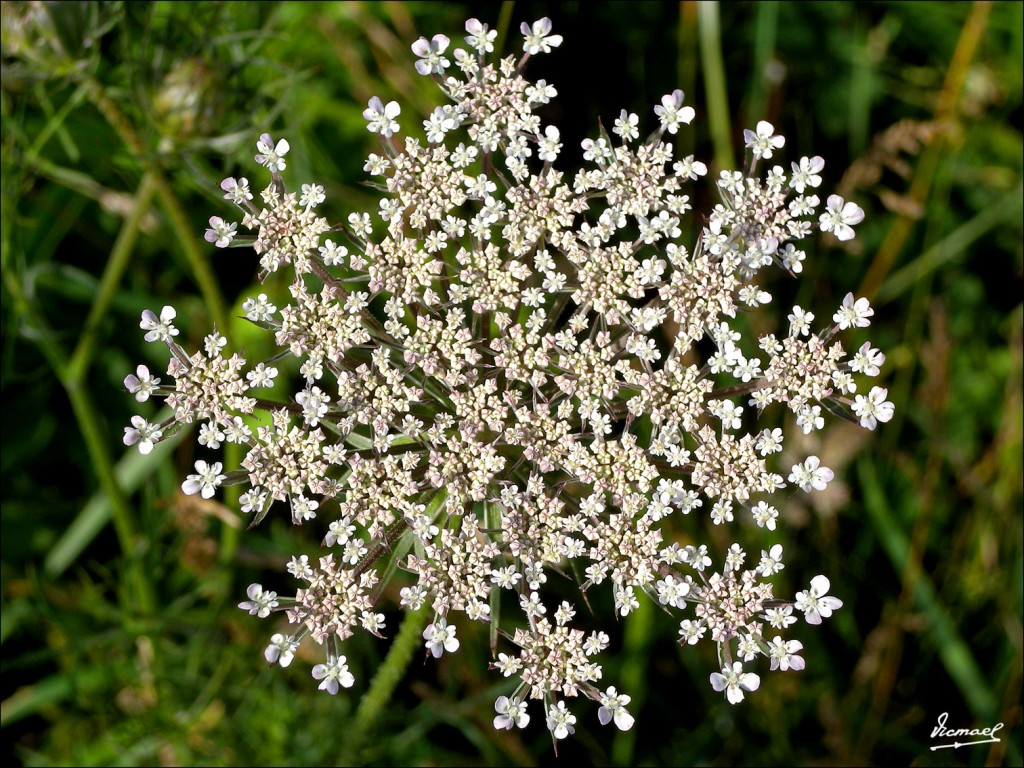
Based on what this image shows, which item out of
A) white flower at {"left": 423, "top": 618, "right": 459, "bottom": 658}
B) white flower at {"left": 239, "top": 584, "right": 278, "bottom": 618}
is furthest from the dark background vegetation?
white flower at {"left": 239, "top": 584, "right": 278, "bottom": 618}

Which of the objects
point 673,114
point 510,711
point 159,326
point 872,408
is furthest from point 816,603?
point 159,326

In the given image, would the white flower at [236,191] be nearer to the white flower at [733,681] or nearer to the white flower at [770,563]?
the white flower at [770,563]

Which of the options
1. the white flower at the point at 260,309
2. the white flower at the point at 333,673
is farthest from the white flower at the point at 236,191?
the white flower at the point at 333,673

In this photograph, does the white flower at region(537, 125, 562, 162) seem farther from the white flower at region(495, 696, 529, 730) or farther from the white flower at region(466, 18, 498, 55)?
the white flower at region(495, 696, 529, 730)

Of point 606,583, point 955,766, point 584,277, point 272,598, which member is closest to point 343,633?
point 272,598

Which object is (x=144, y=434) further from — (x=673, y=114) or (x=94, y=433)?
(x=673, y=114)

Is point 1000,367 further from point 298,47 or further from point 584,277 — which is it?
point 298,47
